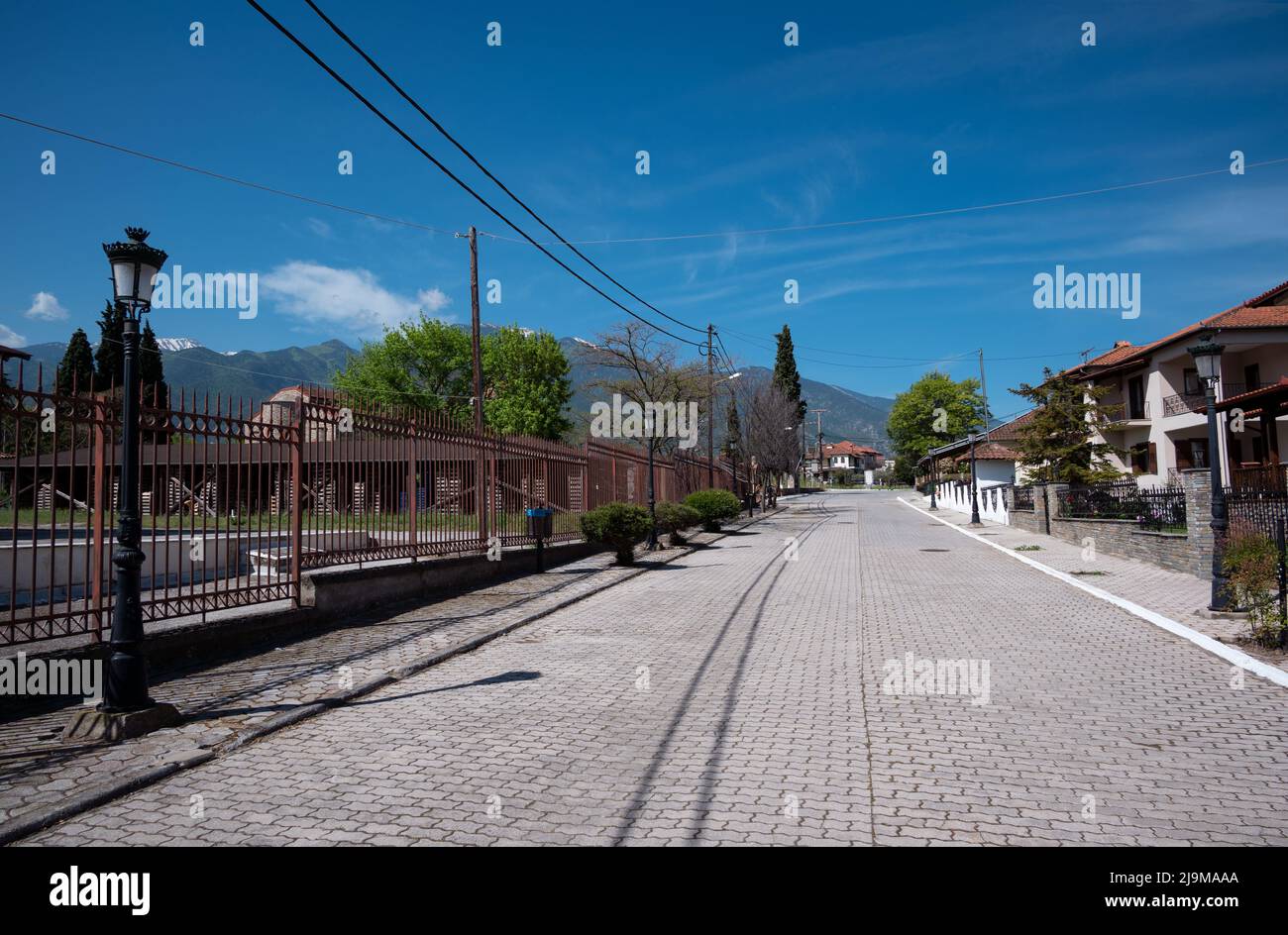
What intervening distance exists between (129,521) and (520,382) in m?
65.0

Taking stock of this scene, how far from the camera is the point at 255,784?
15.2 ft

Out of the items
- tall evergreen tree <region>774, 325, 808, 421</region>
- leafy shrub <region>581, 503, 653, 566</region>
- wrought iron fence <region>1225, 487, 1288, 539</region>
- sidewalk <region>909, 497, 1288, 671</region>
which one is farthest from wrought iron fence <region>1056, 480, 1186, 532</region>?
tall evergreen tree <region>774, 325, 808, 421</region>

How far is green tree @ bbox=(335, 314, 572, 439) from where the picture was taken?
69.1 metres

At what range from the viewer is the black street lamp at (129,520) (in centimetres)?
553

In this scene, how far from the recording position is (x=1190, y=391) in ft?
111

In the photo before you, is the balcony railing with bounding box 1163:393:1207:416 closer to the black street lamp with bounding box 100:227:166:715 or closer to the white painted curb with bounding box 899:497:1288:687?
the white painted curb with bounding box 899:497:1288:687

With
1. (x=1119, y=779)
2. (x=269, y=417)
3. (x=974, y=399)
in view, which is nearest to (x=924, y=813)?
(x=1119, y=779)

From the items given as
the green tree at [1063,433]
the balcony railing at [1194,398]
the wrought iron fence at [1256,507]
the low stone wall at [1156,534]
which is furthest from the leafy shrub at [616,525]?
the balcony railing at [1194,398]

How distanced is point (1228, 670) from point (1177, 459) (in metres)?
33.8

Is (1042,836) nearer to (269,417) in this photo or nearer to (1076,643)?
(1076,643)

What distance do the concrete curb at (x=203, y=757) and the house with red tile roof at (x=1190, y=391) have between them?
25.2m

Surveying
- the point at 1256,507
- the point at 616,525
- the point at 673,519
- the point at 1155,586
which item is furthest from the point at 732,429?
the point at 1155,586

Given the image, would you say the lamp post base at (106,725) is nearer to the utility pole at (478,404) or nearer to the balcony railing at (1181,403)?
the utility pole at (478,404)
